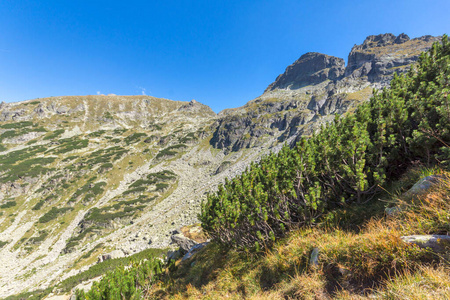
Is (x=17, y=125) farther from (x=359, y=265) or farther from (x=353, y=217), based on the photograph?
(x=359, y=265)

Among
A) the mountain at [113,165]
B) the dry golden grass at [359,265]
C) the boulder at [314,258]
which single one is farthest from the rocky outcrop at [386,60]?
the boulder at [314,258]

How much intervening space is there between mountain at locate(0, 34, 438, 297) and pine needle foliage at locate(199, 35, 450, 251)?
652 inches

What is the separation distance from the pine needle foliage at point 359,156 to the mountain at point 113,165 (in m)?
16.6

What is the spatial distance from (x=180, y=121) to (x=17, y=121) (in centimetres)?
12535

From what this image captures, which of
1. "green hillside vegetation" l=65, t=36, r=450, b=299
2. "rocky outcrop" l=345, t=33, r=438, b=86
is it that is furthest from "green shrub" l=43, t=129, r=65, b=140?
"rocky outcrop" l=345, t=33, r=438, b=86

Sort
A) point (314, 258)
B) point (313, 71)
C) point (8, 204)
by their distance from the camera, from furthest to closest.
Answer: point (313, 71)
point (8, 204)
point (314, 258)

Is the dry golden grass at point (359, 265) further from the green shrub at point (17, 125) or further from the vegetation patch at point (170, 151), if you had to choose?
the green shrub at point (17, 125)

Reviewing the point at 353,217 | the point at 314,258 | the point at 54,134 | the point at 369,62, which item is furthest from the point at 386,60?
the point at 54,134

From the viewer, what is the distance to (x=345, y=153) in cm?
580

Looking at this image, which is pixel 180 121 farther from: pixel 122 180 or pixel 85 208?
pixel 85 208

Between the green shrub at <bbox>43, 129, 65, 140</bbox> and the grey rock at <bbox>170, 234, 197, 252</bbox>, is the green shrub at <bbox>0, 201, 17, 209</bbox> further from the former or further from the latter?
the grey rock at <bbox>170, 234, 197, 252</bbox>

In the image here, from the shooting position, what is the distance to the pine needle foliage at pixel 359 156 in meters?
5.41

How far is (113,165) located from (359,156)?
9931 centimetres

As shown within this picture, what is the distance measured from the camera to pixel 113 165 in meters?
84.2
